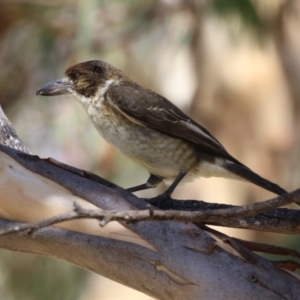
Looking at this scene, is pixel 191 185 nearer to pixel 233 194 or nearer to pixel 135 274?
pixel 233 194

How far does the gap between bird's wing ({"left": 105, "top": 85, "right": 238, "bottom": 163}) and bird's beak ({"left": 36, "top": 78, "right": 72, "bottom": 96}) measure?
0.63 feet

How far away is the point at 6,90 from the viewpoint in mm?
5145

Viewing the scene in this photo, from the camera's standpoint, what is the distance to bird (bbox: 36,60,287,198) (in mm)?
2512

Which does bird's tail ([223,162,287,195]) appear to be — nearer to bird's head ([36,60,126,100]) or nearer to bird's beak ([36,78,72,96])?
bird's head ([36,60,126,100])

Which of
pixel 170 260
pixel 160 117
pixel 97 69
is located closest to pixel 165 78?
pixel 97 69

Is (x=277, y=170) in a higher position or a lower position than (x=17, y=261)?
higher

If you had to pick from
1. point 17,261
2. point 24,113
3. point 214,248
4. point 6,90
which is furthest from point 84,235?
point 6,90

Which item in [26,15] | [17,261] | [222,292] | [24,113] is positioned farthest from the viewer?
[26,15]

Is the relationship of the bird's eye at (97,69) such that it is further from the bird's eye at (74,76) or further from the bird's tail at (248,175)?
the bird's tail at (248,175)

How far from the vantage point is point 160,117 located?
2607 millimetres

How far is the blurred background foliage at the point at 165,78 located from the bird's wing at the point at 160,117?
1.91m

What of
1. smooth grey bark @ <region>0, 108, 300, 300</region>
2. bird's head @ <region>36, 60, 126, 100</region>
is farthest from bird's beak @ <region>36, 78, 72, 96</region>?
smooth grey bark @ <region>0, 108, 300, 300</region>

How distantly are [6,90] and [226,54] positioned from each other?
1.46 metres

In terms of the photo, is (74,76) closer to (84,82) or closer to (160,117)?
(84,82)
